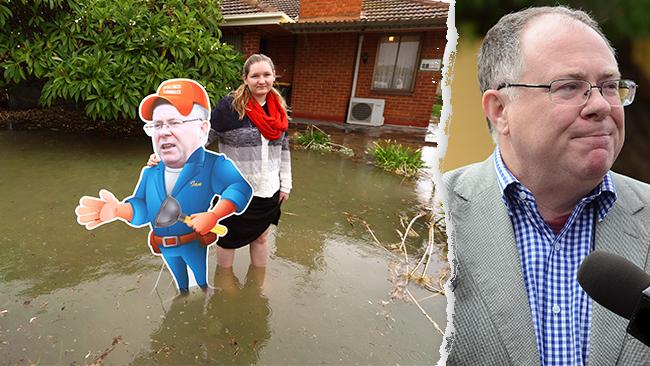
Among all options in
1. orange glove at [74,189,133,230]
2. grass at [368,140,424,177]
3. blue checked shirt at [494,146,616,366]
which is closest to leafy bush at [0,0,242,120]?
grass at [368,140,424,177]

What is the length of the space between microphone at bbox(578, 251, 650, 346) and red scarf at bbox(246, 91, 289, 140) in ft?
7.04

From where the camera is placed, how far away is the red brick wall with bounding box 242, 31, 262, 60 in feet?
31.3

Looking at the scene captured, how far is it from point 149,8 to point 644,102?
6466 mm

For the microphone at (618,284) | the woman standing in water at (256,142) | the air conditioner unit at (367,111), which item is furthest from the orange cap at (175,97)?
the air conditioner unit at (367,111)

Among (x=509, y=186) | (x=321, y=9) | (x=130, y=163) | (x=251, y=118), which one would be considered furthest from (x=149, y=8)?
(x=509, y=186)

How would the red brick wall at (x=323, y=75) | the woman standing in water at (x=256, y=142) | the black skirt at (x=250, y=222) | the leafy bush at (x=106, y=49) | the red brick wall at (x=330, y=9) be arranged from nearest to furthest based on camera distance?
the woman standing in water at (x=256, y=142) → the black skirt at (x=250, y=222) → the leafy bush at (x=106, y=49) → the red brick wall at (x=330, y=9) → the red brick wall at (x=323, y=75)

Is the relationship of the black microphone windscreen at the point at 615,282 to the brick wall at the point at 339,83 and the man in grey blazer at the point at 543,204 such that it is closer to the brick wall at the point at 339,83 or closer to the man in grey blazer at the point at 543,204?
the man in grey blazer at the point at 543,204

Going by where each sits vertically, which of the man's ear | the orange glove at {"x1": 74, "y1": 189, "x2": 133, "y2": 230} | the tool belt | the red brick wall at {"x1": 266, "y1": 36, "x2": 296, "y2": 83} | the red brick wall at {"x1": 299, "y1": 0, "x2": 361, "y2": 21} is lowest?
the tool belt

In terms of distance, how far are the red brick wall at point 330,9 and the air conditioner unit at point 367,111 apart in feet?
6.66

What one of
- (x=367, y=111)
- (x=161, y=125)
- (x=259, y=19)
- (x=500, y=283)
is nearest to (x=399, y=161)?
(x=367, y=111)

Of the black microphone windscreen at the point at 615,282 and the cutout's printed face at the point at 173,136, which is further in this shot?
the cutout's printed face at the point at 173,136

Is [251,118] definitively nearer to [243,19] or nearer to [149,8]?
[149,8]

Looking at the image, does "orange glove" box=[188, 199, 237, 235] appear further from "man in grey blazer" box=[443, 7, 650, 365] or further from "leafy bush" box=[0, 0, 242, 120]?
"leafy bush" box=[0, 0, 242, 120]

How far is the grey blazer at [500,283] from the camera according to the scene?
20.6 inches
